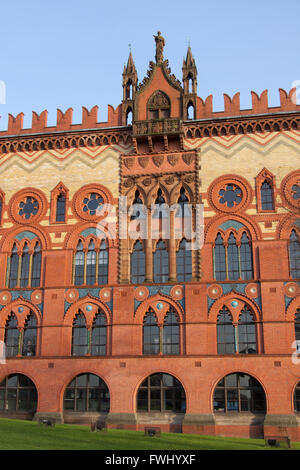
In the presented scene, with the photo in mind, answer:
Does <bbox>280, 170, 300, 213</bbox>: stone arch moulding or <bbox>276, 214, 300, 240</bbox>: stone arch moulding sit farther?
<bbox>280, 170, 300, 213</bbox>: stone arch moulding

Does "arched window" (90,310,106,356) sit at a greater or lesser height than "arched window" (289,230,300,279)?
lesser

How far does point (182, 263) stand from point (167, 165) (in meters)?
7.36

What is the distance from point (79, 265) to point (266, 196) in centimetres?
1390

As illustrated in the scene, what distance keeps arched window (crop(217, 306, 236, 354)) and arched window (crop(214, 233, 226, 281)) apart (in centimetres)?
219

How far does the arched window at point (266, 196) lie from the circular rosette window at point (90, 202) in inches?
426

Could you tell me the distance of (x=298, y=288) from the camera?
34.8 meters

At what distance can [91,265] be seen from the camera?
1510 inches

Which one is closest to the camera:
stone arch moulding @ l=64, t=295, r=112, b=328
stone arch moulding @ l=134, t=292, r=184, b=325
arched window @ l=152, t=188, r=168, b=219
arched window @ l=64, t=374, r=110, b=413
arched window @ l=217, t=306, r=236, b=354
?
arched window @ l=217, t=306, r=236, b=354

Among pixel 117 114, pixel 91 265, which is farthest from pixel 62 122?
pixel 91 265

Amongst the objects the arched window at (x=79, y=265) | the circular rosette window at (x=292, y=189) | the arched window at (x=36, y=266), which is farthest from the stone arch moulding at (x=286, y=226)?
the arched window at (x=36, y=266)

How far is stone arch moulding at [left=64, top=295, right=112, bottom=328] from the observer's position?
36.8 meters

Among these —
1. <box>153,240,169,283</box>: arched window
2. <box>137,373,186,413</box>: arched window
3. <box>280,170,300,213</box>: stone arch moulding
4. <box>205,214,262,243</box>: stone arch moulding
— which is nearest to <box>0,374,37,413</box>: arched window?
<box>137,373,186,413</box>: arched window

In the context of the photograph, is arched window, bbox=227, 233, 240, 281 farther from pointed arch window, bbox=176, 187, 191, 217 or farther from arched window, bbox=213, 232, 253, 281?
pointed arch window, bbox=176, 187, 191, 217
